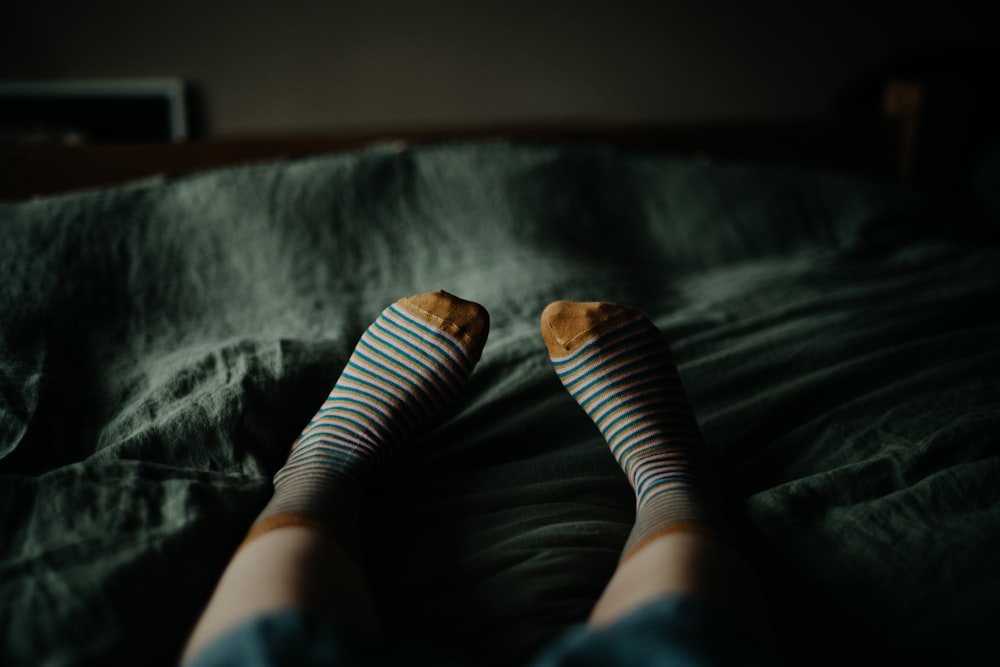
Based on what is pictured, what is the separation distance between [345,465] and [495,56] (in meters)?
1.54

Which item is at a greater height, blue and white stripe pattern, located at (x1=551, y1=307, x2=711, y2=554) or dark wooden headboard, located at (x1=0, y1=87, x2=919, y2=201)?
dark wooden headboard, located at (x1=0, y1=87, x2=919, y2=201)

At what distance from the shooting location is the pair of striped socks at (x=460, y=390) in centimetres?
59

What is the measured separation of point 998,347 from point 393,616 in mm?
692

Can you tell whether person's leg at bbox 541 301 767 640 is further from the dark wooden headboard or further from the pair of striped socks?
the dark wooden headboard

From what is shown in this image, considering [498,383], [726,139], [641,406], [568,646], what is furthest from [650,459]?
[726,139]

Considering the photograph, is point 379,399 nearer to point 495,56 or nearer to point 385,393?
point 385,393

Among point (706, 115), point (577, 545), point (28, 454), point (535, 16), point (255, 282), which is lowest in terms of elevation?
point (577, 545)

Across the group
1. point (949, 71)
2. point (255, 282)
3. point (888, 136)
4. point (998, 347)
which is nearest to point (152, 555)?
point (255, 282)

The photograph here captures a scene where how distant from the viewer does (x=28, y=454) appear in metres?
0.60

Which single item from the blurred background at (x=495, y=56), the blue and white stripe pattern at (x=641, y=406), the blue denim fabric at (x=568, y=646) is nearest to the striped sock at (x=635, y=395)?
the blue and white stripe pattern at (x=641, y=406)

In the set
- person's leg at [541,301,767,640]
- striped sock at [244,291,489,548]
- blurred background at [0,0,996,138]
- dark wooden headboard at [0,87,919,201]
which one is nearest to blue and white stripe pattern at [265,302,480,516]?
striped sock at [244,291,489,548]

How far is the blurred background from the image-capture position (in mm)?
1807

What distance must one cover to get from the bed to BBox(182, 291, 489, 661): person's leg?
4cm

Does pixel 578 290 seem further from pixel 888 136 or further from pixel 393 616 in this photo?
pixel 888 136
